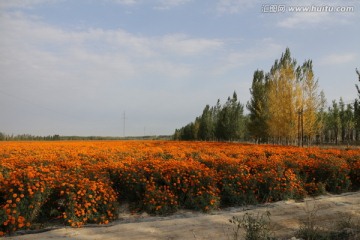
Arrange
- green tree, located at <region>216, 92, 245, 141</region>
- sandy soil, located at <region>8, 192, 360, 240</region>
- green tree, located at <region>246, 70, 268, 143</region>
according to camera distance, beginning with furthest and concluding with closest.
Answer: green tree, located at <region>216, 92, 245, 141</region>
green tree, located at <region>246, 70, 268, 143</region>
sandy soil, located at <region>8, 192, 360, 240</region>

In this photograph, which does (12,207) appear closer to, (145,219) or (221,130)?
(145,219)

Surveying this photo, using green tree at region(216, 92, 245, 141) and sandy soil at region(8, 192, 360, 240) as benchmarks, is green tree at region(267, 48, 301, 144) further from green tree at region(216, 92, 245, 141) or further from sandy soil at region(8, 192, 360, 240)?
sandy soil at region(8, 192, 360, 240)

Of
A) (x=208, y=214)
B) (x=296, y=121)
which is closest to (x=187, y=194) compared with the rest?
(x=208, y=214)

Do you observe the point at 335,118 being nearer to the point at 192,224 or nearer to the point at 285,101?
the point at 285,101

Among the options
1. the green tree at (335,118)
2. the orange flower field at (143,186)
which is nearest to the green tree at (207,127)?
the green tree at (335,118)

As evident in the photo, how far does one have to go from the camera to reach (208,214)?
8.03 m

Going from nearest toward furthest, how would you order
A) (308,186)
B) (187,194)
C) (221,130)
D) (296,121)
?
1. (187,194)
2. (308,186)
3. (296,121)
4. (221,130)

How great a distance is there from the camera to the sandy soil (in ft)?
19.8

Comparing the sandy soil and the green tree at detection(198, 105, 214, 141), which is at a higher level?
the green tree at detection(198, 105, 214, 141)

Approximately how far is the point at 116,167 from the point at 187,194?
2.23 m

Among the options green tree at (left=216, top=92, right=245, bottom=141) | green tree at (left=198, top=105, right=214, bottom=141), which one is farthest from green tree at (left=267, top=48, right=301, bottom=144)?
green tree at (left=198, top=105, right=214, bottom=141)

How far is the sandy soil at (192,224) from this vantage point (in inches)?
238

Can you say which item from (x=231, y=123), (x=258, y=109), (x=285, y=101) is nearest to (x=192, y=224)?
(x=285, y=101)

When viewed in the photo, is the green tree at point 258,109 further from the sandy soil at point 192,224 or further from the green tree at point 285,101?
the sandy soil at point 192,224
